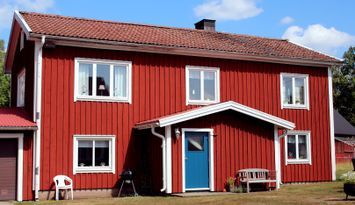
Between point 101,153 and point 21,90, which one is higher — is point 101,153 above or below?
below

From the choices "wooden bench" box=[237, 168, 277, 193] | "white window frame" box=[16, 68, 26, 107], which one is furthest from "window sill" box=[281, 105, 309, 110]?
"white window frame" box=[16, 68, 26, 107]

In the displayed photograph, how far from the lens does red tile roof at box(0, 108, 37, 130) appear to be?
16.8 meters

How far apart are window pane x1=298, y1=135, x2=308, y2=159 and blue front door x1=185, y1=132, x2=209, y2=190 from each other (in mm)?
5732

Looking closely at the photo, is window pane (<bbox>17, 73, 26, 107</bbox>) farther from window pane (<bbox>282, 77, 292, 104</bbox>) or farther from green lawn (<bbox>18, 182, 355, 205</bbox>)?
window pane (<bbox>282, 77, 292, 104</bbox>)

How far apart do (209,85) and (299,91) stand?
4.55 metres

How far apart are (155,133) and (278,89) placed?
6944 mm

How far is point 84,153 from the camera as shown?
60.0 ft

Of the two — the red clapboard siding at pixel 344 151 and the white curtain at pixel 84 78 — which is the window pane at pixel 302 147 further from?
the red clapboard siding at pixel 344 151

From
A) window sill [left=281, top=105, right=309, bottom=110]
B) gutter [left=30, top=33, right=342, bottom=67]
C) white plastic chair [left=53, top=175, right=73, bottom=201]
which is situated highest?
gutter [left=30, top=33, right=342, bottom=67]

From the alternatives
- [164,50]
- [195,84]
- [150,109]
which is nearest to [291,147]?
[195,84]

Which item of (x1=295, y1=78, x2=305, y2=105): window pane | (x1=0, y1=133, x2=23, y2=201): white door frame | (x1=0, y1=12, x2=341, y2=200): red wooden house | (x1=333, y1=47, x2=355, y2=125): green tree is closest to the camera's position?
(x1=0, y1=133, x2=23, y2=201): white door frame

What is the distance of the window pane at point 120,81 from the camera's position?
1909cm

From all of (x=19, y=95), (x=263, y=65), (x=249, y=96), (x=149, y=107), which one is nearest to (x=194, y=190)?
(x=149, y=107)

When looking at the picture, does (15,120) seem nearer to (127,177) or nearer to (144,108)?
(127,177)
